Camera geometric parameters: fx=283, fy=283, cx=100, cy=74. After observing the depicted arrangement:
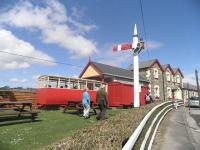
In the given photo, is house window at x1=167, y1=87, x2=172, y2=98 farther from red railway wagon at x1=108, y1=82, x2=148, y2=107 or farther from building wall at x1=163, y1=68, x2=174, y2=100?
red railway wagon at x1=108, y1=82, x2=148, y2=107

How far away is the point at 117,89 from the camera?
26906 millimetres

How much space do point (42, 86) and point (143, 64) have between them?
108 feet

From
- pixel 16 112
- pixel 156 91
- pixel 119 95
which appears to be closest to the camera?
pixel 16 112

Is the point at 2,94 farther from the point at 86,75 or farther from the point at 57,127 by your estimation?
the point at 86,75

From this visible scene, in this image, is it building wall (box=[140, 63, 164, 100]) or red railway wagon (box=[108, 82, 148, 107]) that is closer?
red railway wagon (box=[108, 82, 148, 107])

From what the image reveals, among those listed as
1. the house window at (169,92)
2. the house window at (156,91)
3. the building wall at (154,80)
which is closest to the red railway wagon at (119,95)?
the building wall at (154,80)

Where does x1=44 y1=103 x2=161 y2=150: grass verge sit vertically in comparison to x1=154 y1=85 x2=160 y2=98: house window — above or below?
below

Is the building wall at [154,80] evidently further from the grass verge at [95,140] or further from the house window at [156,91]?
the grass verge at [95,140]

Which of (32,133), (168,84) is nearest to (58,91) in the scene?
(32,133)

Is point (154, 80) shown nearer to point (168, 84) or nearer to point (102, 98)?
point (168, 84)

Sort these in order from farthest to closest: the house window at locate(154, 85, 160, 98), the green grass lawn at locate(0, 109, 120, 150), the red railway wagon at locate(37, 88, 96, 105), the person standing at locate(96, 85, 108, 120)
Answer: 1. the house window at locate(154, 85, 160, 98)
2. the red railway wagon at locate(37, 88, 96, 105)
3. the person standing at locate(96, 85, 108, 120)
4. the green grass lawn at locate(0, 109, 120, 150)

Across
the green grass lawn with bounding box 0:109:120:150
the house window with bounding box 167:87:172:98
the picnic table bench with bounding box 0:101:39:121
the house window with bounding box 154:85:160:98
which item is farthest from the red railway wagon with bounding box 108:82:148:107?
the house window with bounding box 167:87:172:98

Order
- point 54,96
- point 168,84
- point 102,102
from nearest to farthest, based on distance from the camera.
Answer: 1. point 102,102
2. point 54,96
3. point 168,84

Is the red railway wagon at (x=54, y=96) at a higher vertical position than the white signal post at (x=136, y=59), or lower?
lower
